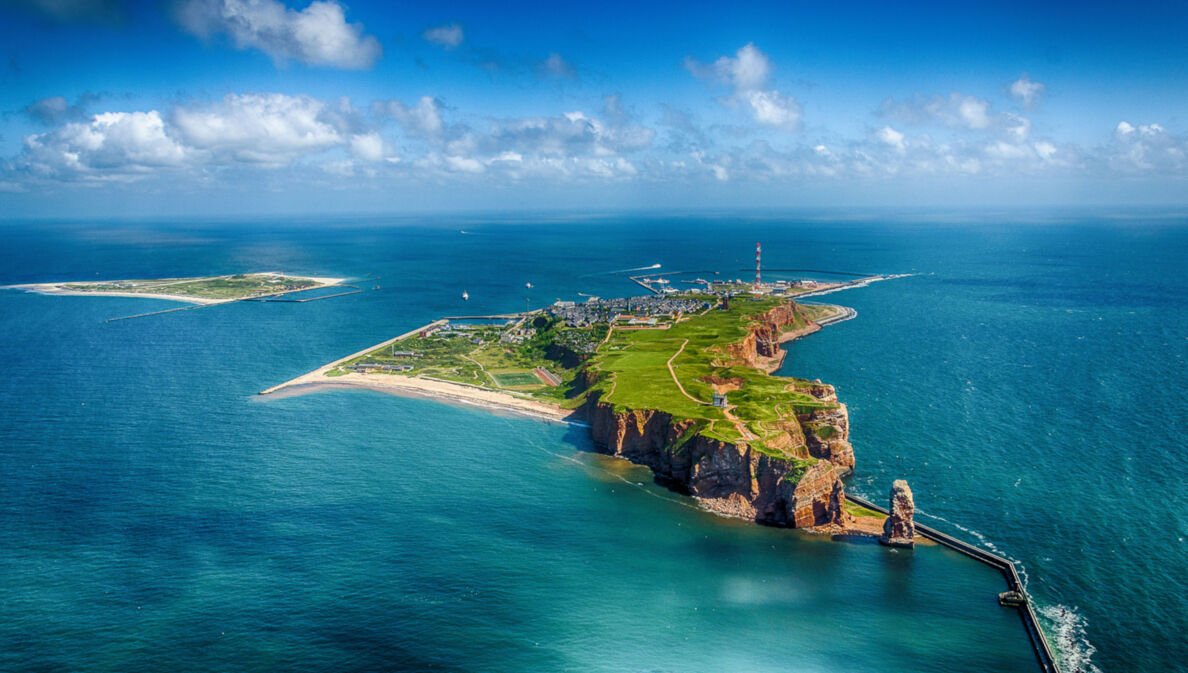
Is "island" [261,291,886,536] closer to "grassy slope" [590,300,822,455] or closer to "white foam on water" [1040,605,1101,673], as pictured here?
"grassy slope" [590,300,822,455]

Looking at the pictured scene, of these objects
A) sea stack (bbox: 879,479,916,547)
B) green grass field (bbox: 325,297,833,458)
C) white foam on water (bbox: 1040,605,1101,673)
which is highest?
green grass field (bbox: 325,297,833,458)

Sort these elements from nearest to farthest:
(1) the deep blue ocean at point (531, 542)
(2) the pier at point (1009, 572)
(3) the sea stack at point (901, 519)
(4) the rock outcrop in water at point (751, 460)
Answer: (2) the pier at point (1009, 572)
(1) the deep blue ocean at point (531, 542)
(3) the sea stack at point (901, 519)
(4) the rock outcrop in water at point (751, 460)

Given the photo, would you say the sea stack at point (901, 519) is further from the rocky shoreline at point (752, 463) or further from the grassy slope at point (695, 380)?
the grassy slope at point (695, 380)

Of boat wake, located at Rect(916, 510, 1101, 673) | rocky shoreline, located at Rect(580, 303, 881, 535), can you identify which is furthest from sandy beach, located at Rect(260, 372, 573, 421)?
boat wake, located at Rect(916, 510, 1101, 673)

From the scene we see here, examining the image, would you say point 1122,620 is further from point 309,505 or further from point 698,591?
point 309,505

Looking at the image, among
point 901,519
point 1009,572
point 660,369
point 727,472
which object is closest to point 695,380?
point 660,369

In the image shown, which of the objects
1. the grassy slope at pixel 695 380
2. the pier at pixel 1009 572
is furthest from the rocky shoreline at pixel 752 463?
the pier at pixel 1009 572
